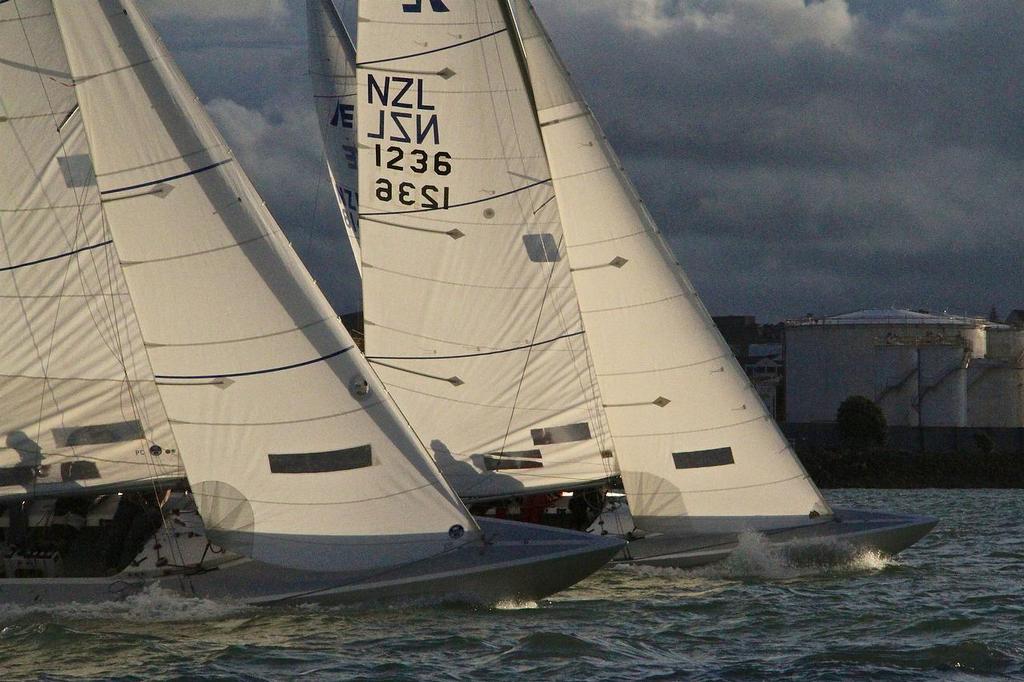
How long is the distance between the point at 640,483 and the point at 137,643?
8.19 metres

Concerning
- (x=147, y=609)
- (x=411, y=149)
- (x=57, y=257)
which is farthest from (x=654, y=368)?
(x=57, y=257)

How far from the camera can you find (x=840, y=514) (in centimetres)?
2206

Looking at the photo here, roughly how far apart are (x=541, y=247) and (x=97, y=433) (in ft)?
21.0

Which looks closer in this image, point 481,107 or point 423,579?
point 423,579

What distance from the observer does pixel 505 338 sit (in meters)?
21.4

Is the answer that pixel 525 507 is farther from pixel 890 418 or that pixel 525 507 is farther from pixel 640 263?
pixel 890 418

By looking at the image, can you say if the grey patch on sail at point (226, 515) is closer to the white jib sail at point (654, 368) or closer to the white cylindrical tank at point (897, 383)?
the white jib sail at point (654, 368)

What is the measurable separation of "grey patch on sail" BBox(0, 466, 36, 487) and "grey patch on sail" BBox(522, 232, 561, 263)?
7091mm

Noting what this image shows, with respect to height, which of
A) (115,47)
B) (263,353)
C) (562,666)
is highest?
(115,47)

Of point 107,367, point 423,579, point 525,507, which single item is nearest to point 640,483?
point 525,507

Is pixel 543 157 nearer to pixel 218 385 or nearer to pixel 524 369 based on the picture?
pixel 524 369

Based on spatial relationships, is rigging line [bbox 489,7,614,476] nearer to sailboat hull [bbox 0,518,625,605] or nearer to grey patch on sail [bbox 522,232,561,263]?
grey patch on sail [bbox 522,232,561,263]

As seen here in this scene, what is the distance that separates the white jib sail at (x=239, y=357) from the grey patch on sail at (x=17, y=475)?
8.45 feet

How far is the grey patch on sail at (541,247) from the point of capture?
69.9 feet
